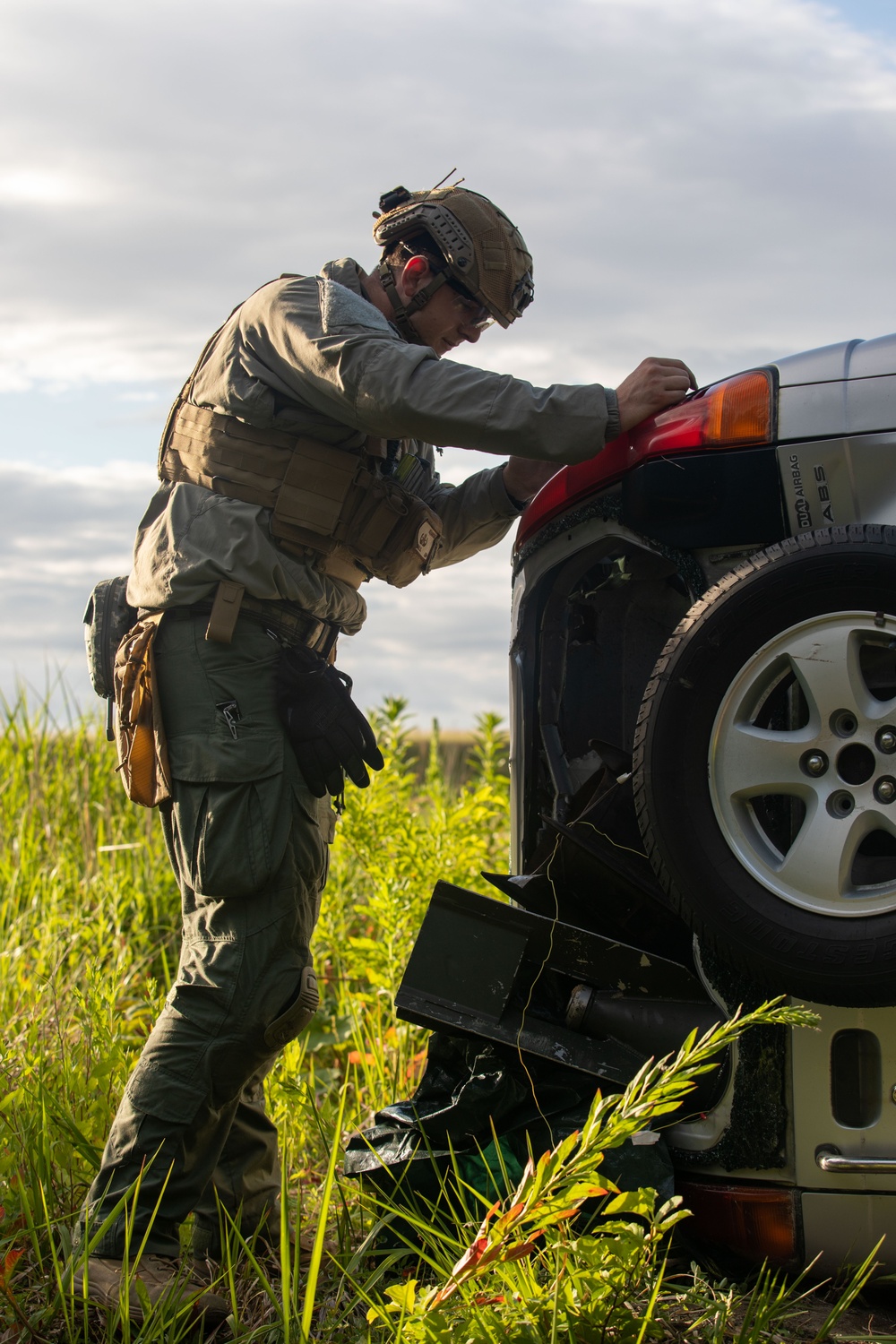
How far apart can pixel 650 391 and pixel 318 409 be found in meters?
0.77

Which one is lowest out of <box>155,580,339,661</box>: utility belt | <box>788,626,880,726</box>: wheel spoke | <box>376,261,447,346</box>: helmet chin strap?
<box>788,626,880,726</box>: wheel spoke

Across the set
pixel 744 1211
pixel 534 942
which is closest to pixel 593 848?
pixel 534 942

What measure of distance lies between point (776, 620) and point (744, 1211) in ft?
3.71

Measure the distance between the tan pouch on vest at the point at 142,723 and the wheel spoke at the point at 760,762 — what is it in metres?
1.23

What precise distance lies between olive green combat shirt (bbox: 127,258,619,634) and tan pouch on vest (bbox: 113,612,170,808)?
0.11 m

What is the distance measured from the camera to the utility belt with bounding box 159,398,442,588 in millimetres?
2729

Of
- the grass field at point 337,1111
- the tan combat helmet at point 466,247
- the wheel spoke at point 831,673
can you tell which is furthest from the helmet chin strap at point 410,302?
the grass field at point 337,1111

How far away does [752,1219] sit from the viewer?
7.42 ft

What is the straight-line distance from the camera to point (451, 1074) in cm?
260

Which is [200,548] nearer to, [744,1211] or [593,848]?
[593,848]

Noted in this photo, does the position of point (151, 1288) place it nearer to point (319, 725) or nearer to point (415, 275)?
point (319, 725)

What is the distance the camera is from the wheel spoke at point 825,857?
209 centimetres

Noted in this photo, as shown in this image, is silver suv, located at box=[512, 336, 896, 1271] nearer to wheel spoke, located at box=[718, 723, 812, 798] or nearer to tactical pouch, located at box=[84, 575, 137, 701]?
wheel spoke, located at box=[718, 723, 812, 798]

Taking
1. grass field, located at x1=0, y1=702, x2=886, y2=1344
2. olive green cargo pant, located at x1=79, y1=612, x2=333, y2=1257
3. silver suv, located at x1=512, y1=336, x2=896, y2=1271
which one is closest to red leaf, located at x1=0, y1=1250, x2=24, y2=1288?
grass field, located at x1=0, y1=702, x2=886, y2=1344
